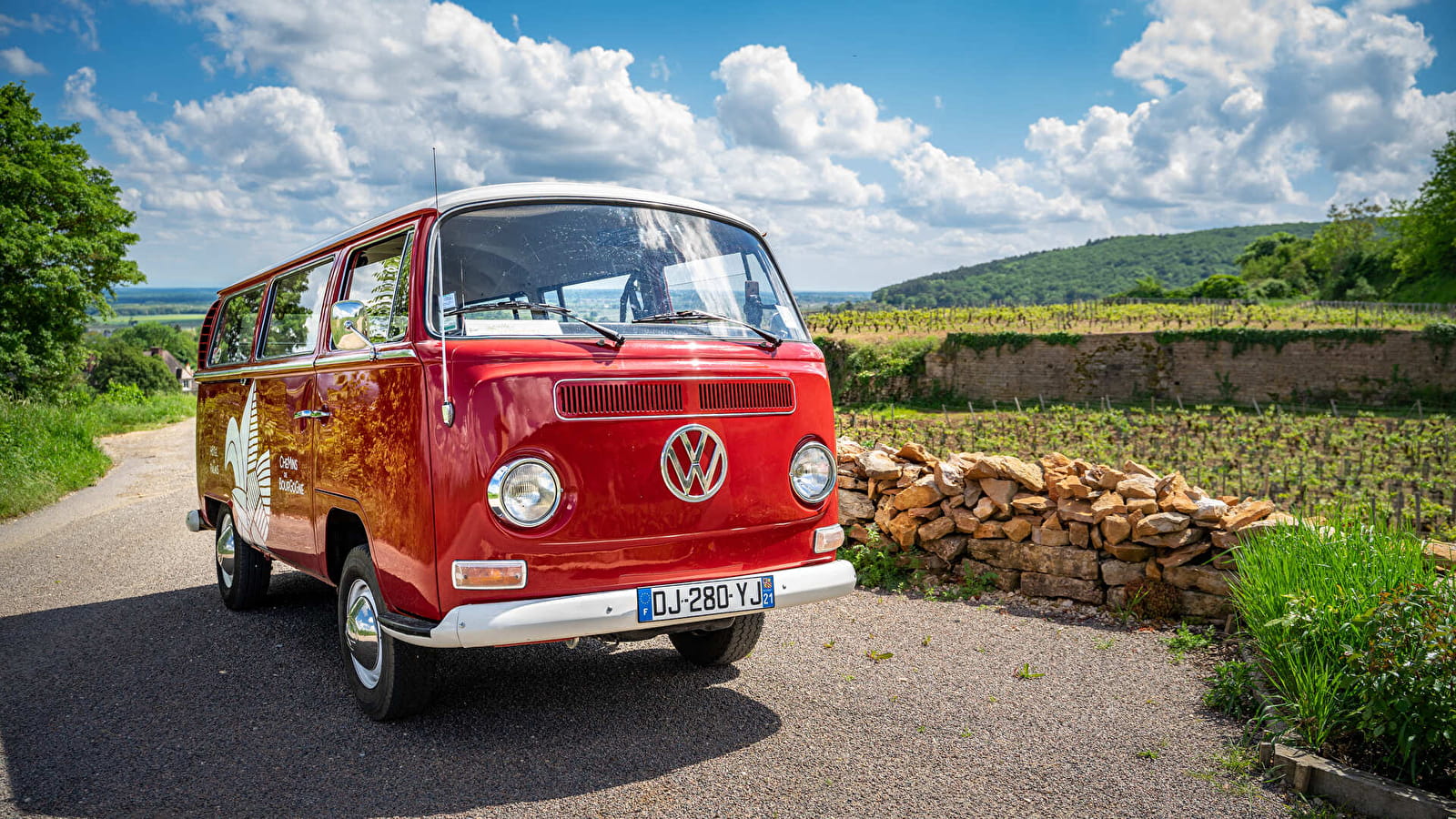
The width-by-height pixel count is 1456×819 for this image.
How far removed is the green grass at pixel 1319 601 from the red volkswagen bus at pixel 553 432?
188cm

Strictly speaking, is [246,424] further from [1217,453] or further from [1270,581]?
[1217,453]

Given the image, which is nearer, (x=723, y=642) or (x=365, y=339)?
(x=365, y=339)

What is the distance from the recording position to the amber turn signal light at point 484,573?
340 cm

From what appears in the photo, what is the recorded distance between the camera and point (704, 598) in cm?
371

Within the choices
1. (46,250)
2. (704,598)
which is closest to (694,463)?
(704,598)

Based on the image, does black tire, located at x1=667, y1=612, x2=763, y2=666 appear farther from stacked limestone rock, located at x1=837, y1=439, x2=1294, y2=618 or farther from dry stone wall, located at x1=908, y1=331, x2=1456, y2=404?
dry stone wall, located at x1=908, y1=331, x2=1456, y2=404

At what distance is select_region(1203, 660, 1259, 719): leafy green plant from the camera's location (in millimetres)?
4199

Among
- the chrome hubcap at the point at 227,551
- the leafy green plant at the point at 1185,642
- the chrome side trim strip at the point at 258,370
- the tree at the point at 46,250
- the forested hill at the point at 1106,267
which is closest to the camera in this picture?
the chrome side trim strip at the point at 258,370

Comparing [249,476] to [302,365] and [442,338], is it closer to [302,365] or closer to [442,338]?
[302,365]

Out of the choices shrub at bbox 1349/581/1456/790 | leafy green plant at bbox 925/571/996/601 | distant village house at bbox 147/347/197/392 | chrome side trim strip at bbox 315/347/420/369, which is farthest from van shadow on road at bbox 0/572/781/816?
distant village house at bbox 147/347/197/392

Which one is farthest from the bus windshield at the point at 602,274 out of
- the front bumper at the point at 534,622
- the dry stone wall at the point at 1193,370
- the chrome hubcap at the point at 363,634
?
the dry stone wall at the point at 1193,370

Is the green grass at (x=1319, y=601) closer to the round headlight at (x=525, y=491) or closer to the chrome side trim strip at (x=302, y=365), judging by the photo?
the round headlight at (x=525, y=491)

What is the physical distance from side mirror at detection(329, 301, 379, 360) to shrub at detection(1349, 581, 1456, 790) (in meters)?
4.14

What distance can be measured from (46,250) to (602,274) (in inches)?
1325
